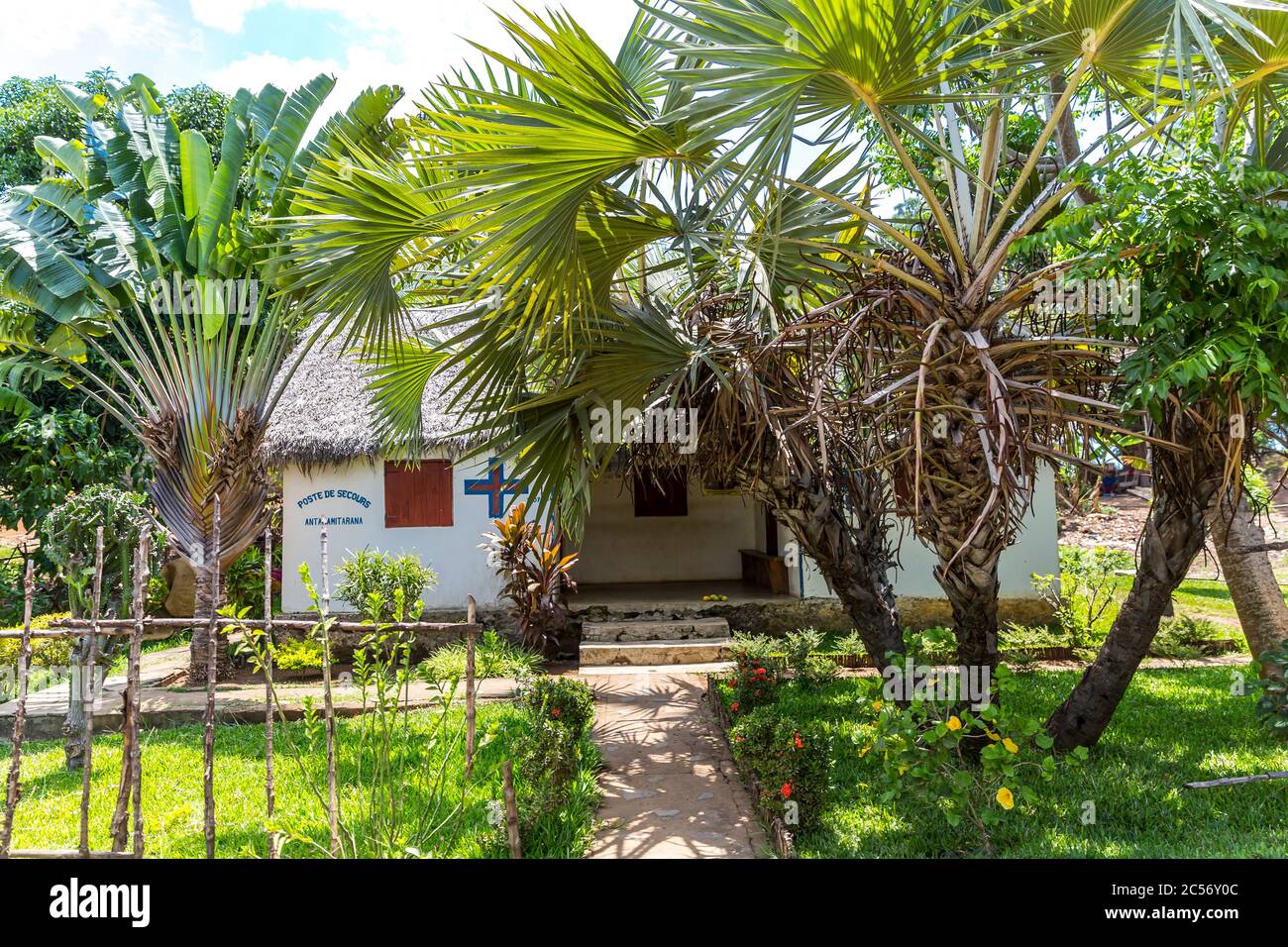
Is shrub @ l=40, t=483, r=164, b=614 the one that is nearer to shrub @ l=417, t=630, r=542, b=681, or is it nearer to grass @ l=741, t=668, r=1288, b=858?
shrub @ l=417, t=630, r=542, b=681

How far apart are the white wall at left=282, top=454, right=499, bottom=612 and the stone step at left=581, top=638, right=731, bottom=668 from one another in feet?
5.93

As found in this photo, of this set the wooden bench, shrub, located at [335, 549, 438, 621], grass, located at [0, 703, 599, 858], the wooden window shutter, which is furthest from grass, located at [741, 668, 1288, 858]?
the wooden window shutter

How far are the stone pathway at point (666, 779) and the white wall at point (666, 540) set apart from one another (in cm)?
559

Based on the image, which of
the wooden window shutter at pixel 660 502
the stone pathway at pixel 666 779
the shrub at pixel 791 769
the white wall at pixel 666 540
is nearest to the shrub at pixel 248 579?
the white wall at pixel 666 540

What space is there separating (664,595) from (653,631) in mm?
1989

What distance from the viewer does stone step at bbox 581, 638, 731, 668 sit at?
9266 mm

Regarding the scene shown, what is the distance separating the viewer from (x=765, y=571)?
12.6 m

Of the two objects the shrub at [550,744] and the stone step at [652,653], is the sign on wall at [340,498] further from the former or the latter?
the shrub at [550,744]

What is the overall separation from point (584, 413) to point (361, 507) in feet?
19.8

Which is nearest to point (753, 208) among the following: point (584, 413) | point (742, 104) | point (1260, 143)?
point (742, 104)

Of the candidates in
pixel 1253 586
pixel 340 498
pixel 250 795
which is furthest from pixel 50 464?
pixel 1253 586

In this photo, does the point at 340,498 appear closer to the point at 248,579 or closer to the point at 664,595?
the point at 248,579

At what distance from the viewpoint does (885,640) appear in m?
6.16

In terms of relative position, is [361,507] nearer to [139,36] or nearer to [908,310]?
[139,36]
